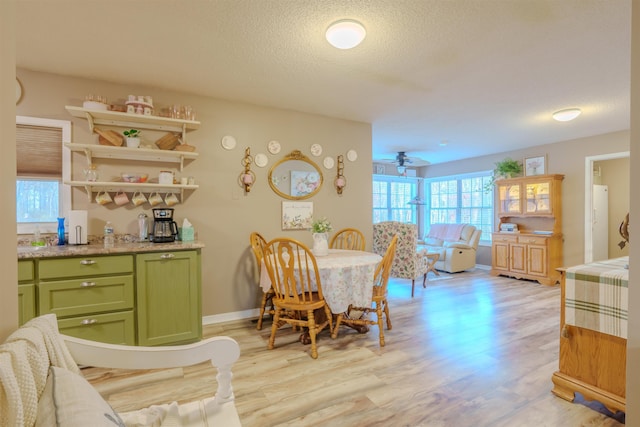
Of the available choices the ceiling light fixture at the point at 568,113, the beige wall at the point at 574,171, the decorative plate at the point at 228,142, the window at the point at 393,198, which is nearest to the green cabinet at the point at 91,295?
the decorative plate at the point at 228,142

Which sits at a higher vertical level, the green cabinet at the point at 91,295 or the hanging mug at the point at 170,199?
the hanging mug at the point at 170,199

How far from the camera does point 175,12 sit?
76.0 inches

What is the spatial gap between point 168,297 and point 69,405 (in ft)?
6.59

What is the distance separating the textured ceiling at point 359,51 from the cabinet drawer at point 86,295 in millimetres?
1748

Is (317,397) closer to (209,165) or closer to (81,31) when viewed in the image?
(209,165)

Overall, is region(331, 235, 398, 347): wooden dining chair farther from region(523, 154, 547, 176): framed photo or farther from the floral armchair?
region(523, 154, 547, 176): framed photo

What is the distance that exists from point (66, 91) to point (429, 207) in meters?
7.34

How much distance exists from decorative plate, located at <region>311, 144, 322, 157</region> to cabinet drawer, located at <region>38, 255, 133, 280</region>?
229cm

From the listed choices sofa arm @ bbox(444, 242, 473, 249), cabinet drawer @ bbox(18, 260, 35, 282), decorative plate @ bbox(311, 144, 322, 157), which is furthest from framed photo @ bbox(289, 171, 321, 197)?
sofa arm @ bbox(444, 242, 473, 249)

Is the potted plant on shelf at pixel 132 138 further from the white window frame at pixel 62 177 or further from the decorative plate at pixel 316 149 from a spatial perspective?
the decorative plate at pixel 316 149

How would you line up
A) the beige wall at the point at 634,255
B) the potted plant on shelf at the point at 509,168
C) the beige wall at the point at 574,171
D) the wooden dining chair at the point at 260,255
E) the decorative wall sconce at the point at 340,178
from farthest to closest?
the potted plant on shelf at the point at 509,168
the beige wall at the point at 574,171
the decorative wall sconce at the point at 340,178
the wooden dining chair at the point at 260,255
the beige wall at the point at 634,255

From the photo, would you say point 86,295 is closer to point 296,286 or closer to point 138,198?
point 138,198

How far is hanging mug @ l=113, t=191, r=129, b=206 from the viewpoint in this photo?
2.89 m

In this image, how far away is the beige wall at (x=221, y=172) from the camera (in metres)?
2.80
